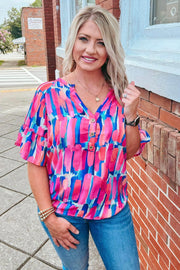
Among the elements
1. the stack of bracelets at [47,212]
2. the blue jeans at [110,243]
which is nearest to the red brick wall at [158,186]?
the blue jeans at [110,243]

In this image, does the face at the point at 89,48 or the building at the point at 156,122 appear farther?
the building at the point at 156,122

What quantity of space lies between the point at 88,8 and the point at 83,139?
2.36 feet

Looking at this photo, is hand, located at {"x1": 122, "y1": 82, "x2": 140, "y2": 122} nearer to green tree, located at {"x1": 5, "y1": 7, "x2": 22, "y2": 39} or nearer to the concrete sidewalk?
the concrete sidewalk

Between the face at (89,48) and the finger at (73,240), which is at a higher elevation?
the face at (89,48)

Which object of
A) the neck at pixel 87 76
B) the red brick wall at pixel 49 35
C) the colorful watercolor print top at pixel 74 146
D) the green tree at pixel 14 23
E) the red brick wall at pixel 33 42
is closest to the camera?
the colorful watercolor print top at pixel 74 146

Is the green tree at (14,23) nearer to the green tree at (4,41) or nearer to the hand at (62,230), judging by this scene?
the green tree at (4,41)

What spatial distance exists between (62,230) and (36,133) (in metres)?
0.53

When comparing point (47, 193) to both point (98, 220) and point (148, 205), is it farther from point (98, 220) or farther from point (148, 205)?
point (148, 205)

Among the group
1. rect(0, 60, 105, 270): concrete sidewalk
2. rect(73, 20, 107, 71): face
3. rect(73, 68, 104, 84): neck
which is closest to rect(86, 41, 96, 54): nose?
rect(73, 20, 107, 71): face

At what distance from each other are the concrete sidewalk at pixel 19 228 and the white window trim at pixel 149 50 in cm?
171

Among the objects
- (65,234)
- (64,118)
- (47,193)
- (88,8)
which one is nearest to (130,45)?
(88,8)

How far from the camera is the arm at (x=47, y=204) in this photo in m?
1.47

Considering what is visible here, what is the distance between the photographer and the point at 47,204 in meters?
1.48

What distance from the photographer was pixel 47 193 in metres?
1.49
